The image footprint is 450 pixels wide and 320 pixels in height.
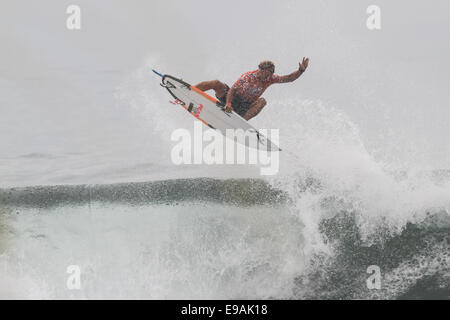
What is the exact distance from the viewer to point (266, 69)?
8422 mm

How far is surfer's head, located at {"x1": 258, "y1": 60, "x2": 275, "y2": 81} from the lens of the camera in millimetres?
8390

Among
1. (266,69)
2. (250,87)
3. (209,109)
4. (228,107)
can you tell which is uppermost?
(266,69)

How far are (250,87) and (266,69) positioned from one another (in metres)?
0.41

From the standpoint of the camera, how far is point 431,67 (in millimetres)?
23109

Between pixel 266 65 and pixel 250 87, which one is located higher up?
pixel 266 65

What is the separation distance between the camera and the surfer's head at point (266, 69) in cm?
839

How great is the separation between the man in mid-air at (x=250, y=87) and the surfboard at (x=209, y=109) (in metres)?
0.15

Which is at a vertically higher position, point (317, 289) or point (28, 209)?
point (28, 209)

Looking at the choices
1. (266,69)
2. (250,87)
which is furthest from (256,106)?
(266,69)

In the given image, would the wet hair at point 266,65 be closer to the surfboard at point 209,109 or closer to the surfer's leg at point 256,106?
the surfer's leg at point 256,106

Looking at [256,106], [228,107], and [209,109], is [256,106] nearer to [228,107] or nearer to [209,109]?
[228,107]
